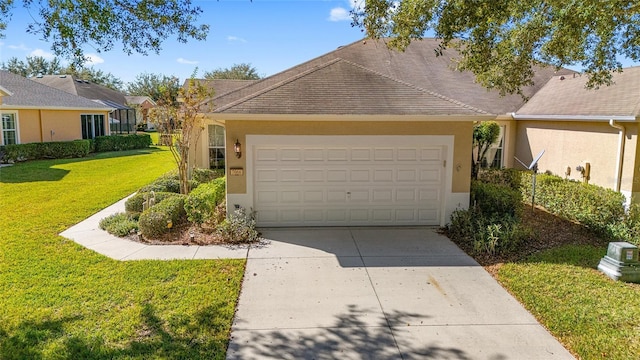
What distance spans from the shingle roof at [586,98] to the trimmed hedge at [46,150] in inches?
924

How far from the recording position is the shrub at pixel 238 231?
32.1ft

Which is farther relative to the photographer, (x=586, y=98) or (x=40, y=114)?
(x=40, y=114)

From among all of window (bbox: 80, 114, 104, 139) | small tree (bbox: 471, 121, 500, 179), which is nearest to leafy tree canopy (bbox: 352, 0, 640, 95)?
small tree (bbox: 471, 121, 500, 179)

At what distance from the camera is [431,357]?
5.25m

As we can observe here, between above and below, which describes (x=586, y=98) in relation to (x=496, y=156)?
above

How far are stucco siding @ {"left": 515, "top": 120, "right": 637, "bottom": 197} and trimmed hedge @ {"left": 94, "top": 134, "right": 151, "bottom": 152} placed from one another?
25.5 metres

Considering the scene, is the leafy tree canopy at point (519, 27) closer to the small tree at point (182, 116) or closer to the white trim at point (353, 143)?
the white trim at point (353, 143)

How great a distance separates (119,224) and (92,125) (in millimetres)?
22262

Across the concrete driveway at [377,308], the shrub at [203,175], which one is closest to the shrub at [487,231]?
the concrete driveway at [377,308]

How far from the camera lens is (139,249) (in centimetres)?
920

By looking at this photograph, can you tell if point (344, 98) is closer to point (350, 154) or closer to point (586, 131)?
point (350, 154)

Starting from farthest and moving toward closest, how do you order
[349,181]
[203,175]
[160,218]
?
[203,175] < [349,181] < [160,218]

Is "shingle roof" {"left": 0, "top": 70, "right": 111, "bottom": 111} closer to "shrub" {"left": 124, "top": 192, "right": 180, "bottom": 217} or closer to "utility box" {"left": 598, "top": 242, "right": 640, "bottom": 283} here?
"shrub" {"left": 124, "top": 192, "right": 180, "bottom": 217}

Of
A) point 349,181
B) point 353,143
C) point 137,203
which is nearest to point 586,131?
point 353,143
